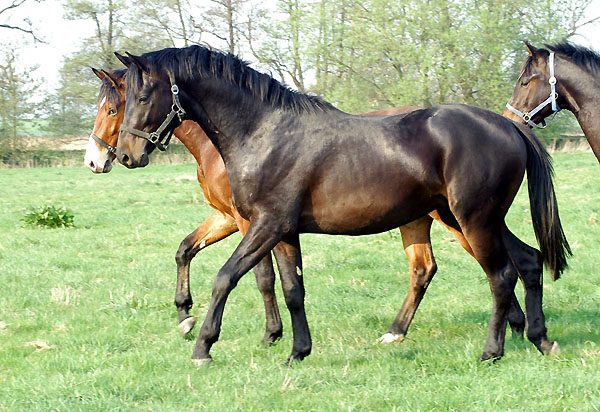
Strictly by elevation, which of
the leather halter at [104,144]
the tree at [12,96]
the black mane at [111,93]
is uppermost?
the black mane at [111,93]

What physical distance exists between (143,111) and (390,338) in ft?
8.59

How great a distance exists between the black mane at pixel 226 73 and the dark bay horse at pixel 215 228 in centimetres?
116

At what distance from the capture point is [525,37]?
3303 centimetres

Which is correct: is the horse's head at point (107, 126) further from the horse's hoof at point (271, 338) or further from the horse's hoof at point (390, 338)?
the horse's hoof at point (390, 338)

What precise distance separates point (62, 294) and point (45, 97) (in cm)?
3041

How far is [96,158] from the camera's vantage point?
5.73m

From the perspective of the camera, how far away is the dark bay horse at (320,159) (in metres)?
4.40

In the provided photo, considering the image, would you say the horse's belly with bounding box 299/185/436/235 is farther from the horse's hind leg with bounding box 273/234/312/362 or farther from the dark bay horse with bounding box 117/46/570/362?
the horse's hind leg with bounding box 273/234/312/362

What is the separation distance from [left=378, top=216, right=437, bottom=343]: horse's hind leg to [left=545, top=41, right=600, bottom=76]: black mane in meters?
1.80

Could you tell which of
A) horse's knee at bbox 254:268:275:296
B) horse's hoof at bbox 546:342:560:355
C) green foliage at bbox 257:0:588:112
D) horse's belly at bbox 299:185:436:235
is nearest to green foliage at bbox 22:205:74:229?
horse's knee at bbox 254:268:275:296

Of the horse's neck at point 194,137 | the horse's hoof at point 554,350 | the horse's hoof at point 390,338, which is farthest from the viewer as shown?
the horse's neck at point 194,137

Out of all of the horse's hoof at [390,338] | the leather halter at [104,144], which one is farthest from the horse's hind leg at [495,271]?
the leather halter at [104,144]

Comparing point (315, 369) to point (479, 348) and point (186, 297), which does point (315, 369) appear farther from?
point (186, 297)

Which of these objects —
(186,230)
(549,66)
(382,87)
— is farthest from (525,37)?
(549,66)
